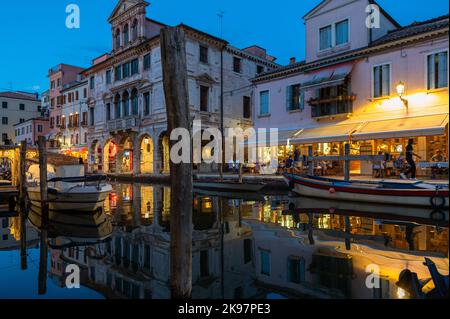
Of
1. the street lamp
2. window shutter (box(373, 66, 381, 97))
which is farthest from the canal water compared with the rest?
window shutter (box(373, 66, 381, 97))

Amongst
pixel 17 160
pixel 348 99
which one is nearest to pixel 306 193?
pixel 348 99

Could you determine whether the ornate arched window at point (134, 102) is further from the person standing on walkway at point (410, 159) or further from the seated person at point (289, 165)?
the person standing on walkway at point (410, 159)

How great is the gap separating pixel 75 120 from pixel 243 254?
41.1m

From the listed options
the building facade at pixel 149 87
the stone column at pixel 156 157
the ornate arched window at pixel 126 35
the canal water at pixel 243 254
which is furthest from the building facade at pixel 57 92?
the canal water at pixel 243 254

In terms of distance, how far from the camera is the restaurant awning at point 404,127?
1440 cm

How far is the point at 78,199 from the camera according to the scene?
38.9ft

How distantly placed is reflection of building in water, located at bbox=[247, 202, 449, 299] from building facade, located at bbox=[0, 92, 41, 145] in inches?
2547

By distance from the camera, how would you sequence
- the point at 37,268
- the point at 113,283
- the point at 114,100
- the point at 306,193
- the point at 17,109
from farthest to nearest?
the point at 17,109, the point at 114,100, the point at 306,193, the point at 37,268, the point at 113,283

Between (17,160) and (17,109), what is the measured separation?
52892 mm

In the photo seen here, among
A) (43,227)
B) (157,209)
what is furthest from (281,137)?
(43,227)

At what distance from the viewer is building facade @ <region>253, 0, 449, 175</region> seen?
1595 cm

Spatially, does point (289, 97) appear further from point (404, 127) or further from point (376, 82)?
point (404, 127)

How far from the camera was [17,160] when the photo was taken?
57.1ft
